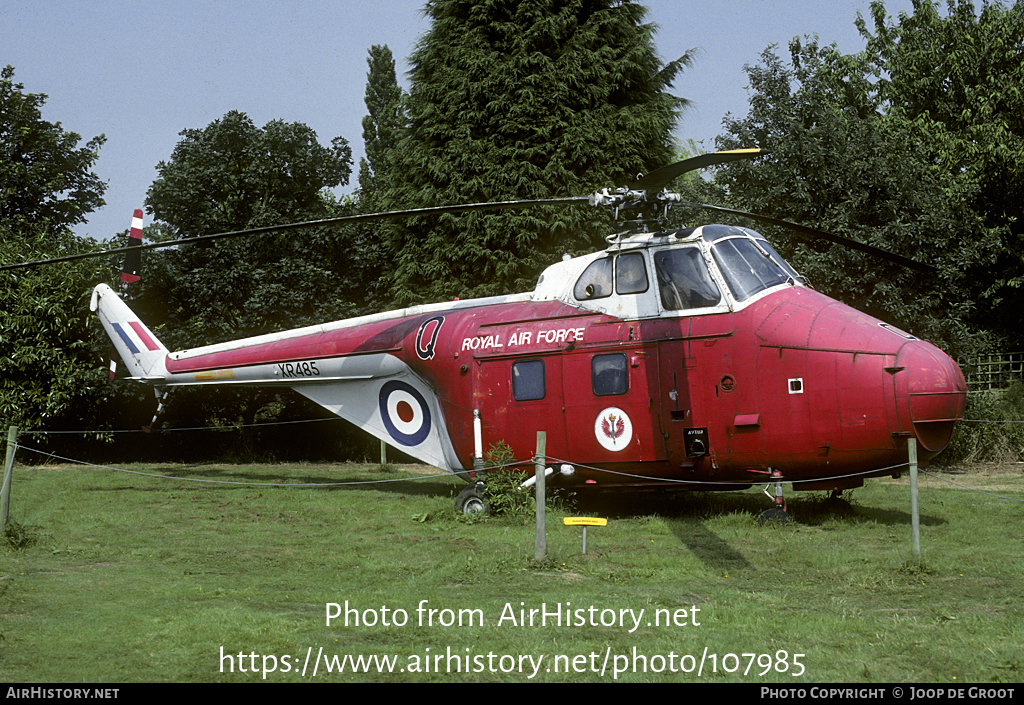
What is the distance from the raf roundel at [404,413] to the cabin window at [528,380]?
2.08 m

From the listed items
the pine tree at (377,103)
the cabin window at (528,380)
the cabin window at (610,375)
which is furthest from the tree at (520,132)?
the pine tree at (377,103)

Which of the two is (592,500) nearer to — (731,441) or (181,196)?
(731,441)

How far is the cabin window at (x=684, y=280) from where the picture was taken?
12430mm

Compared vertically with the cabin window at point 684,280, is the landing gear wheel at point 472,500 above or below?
below

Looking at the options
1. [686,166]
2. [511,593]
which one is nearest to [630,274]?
[686,166]

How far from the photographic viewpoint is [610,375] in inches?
511

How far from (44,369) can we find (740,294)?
19.8 m

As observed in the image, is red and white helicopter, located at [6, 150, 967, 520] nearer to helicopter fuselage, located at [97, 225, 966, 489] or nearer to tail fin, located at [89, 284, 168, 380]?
helicopter fuselage, located at [97, 225, 966, 489]

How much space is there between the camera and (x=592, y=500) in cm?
1555

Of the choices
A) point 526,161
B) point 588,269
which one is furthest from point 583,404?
point 526,161

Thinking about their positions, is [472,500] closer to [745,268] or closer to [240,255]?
[745,268]

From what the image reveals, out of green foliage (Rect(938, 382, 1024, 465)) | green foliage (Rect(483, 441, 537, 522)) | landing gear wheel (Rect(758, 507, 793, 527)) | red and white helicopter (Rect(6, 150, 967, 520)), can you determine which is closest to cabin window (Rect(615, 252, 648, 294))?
red and white helicopter (Rect(6, 150, 967, 520))

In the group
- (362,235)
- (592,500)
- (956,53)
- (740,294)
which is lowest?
(592,500)

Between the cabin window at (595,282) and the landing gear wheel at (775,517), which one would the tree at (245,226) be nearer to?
the cabin window at (595,282)
